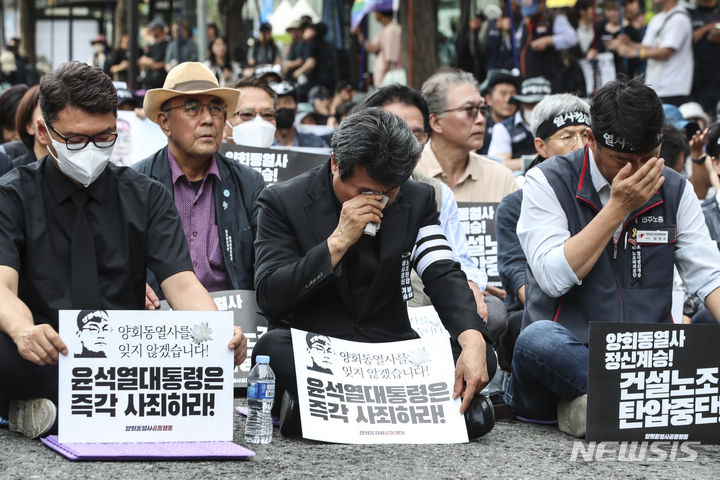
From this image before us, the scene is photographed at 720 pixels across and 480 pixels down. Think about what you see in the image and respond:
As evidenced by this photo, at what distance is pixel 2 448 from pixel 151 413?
612 mm

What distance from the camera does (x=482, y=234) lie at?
7531 millimetres

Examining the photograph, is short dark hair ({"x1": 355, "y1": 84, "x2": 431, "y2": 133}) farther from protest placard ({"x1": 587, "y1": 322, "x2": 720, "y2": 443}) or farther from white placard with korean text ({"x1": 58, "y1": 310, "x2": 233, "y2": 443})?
white placard with korean text ({"x1": 58, "y1": 310, "x2": 233, "y2": 443})

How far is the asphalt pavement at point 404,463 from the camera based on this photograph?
4.27 metres

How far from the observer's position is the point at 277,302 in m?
5.01

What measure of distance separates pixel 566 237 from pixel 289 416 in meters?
1.45

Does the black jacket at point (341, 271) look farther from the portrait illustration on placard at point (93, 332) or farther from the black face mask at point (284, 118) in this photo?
the black face mask at point (284, 118)

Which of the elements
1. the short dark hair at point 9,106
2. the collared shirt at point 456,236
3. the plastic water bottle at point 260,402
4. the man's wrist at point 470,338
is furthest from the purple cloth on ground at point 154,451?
the short dark hair at point 9,106

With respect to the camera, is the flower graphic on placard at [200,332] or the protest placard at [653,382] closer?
the flower graphic on placard at [200,332]

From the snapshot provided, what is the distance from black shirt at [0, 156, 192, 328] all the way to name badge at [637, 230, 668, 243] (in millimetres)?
1955

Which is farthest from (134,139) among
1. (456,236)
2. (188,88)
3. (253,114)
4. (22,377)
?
(22,377)

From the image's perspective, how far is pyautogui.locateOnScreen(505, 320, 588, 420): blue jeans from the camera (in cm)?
513

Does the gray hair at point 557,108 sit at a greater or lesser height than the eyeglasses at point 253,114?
greater

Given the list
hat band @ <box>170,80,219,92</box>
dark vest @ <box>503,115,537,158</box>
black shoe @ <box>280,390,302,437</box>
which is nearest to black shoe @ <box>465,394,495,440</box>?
black shoe @ <box>280,390,302,437</box>

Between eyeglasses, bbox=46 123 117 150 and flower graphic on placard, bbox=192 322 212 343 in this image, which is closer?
flower graphic on placard, bbox=192 322 212 343
